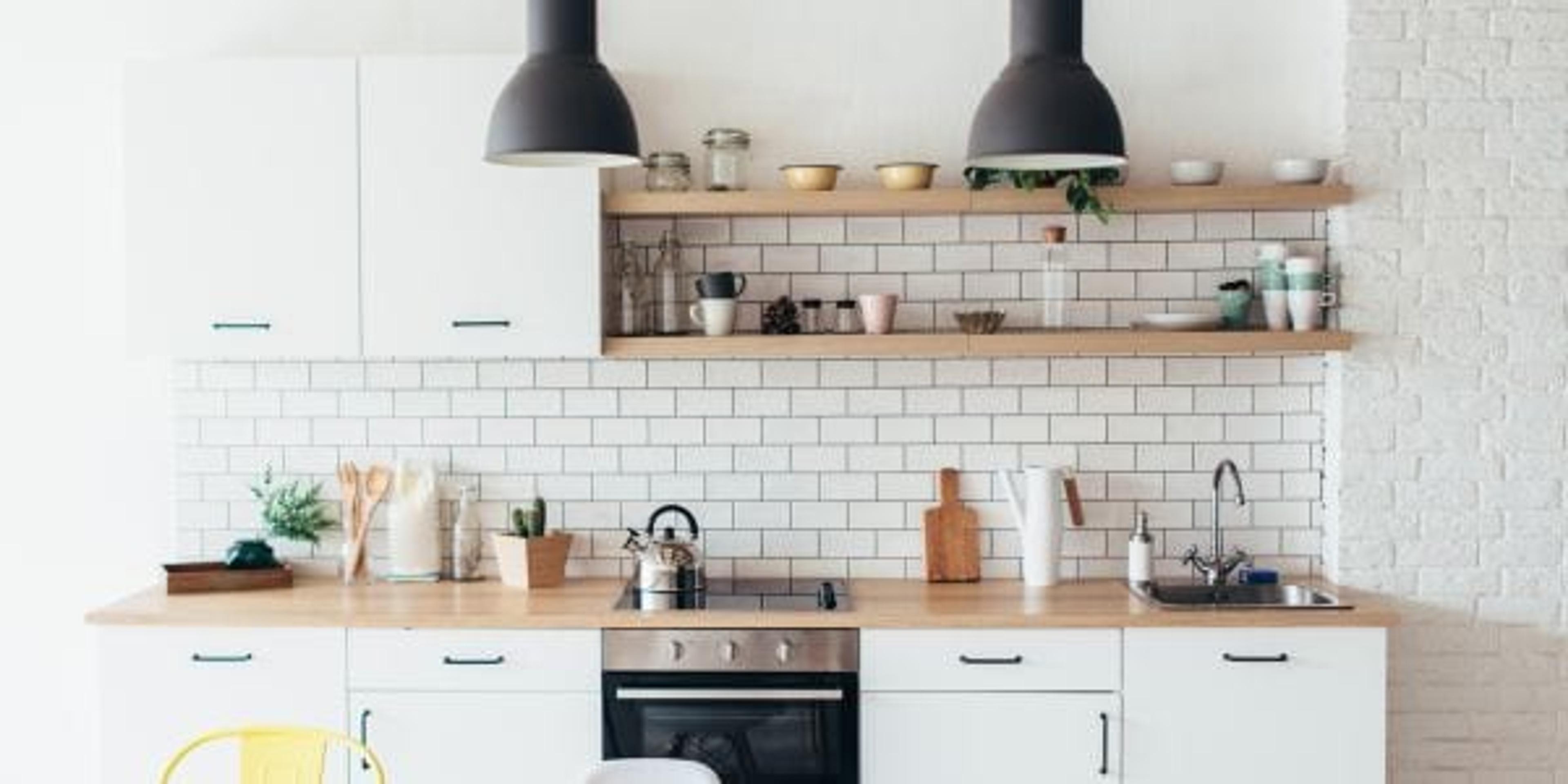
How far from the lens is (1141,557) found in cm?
484

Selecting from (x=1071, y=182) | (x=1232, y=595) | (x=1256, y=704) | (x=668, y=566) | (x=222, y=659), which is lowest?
(x=1256, y=704)

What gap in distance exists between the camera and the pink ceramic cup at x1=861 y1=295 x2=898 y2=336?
4758 mm

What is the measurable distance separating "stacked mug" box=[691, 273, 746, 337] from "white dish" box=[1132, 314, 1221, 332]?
3.85 ft

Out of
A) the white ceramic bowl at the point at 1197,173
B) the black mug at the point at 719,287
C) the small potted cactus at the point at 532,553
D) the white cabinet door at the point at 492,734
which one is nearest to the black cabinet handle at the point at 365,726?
the white cabinet door at the point at 492,734

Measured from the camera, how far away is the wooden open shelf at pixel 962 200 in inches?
185

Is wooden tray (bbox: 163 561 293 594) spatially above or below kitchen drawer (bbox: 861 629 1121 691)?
above

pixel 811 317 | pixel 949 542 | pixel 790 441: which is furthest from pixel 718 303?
pixel 949 542

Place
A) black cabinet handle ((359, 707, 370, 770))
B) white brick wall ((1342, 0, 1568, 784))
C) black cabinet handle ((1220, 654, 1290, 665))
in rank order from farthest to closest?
white brick wall ((1342, 0, 1568, 784)) < black cabinet handle ((359, 707, 370, 770)) < black cabinet handle ((1220, 654, 1290, 665))

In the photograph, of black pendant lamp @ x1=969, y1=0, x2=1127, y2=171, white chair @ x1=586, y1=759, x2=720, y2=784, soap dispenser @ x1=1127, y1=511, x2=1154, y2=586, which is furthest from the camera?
soap dispenser @ x1=1127, y1=511, x2=1154, y2=586

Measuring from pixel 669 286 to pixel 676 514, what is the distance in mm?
700

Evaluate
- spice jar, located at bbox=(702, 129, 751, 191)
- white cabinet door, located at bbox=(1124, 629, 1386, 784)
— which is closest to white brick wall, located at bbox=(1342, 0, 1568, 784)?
white cabinet door, located at bbox=(1124, 629, 1386, 784)

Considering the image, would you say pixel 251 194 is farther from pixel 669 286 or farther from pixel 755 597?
pixel 755 597

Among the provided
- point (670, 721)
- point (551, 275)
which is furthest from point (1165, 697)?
point (551, 275)

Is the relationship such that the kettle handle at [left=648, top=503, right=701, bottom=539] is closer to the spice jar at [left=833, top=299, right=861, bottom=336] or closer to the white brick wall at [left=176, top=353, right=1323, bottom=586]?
the white brick wall at [left=176, top=353, right=1323, bottom=586]
